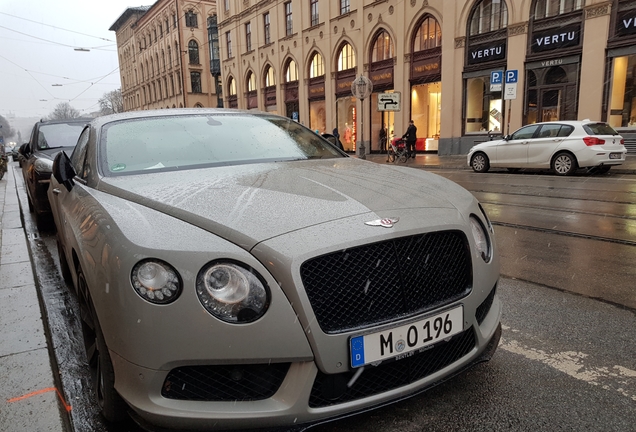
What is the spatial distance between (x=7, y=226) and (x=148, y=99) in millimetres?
62759

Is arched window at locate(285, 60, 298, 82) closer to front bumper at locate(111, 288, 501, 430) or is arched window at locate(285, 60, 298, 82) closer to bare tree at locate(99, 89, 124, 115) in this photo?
front bumper at locate(111, 288, 501, 430)

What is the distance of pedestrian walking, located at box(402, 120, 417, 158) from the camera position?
21242 mm

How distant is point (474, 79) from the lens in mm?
20766

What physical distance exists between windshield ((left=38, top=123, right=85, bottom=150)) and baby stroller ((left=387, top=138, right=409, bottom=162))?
1469cm

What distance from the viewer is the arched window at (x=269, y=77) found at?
35.5 m

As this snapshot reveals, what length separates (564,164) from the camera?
41.3 feet

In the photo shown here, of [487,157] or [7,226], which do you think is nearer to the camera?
[7,226]

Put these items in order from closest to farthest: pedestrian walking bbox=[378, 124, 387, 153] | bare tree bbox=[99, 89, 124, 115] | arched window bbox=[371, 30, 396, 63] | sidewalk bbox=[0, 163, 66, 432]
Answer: sidewalk bbox=[0, 163, 66, 432] → arched window bbox=[371, 30, 396, 63] → pedestrian walking bbox=[378, 124, 387, 153] → bare tree bbox=[99, 89, 124, 115]

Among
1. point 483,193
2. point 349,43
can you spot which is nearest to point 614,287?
point 483,193

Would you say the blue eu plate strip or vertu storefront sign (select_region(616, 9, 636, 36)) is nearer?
the blue eu plate strip

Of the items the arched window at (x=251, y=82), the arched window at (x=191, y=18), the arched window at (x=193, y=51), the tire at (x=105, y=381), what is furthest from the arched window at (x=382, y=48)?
the arched window at (x=191, y=18)

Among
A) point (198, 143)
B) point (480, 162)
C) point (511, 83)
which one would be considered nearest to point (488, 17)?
point (511, 83)

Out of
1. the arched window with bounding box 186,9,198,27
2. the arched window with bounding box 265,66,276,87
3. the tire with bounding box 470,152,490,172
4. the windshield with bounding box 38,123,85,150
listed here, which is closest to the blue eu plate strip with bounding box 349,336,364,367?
the windshield with bounding box 38,123,85,150

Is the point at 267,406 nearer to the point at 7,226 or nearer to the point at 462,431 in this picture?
the point at 462,431
